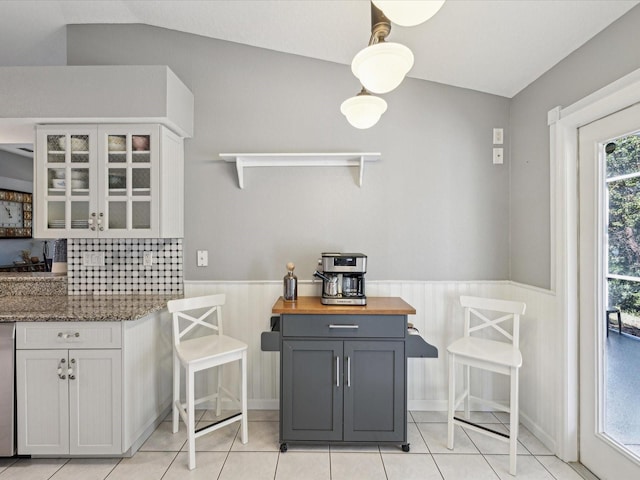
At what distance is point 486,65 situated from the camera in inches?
91.1

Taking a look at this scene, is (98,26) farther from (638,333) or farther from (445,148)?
(638,333)

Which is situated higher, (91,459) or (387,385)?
(387,385)

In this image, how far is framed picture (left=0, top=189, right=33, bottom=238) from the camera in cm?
344

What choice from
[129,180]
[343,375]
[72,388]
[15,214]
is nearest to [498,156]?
[343,375]

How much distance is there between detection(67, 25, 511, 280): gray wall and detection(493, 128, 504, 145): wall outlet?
0.16 feet

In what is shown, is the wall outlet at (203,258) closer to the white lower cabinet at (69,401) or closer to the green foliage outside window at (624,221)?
the white lower cabinet at (69,401)

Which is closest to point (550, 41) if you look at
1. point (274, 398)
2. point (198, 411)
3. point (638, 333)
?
point (638, 333)

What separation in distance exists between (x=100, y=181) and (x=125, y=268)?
0.70 meters

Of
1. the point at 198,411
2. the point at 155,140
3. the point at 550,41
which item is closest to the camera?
the point at 550,41

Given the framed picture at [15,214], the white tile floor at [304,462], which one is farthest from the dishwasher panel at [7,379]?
the framed picture at [15,214]

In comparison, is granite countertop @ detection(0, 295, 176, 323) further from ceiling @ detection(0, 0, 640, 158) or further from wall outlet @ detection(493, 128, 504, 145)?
wall outlet @ detection(493, 128, 504, 145)

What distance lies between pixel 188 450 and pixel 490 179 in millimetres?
2813

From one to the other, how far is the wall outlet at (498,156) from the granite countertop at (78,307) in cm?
267

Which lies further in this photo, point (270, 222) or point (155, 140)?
point (270, 222)
